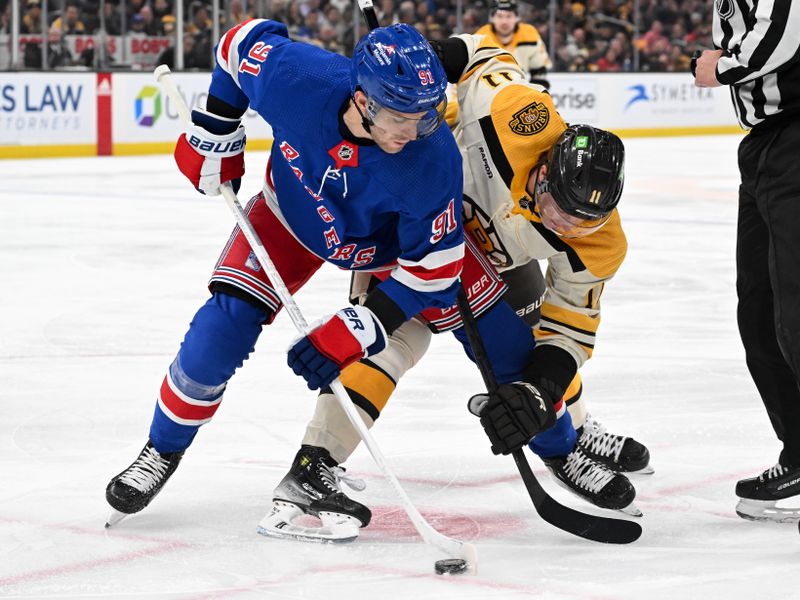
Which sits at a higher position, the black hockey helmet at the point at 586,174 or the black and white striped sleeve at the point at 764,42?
the black and white striped sleeve at the point at 764,42

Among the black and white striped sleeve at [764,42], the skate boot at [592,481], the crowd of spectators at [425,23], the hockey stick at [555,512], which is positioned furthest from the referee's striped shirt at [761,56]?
the crowd of spectators at [425,23]

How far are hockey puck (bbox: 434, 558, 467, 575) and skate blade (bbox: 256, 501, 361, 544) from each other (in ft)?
0.78

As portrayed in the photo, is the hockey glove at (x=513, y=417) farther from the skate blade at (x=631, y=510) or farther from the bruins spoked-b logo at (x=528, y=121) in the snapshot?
the bruins spoked-b logo at (x=528, y=121)

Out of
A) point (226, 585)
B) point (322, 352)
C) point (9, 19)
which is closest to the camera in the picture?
point (226, 585)

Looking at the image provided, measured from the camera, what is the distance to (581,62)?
14.7 metres

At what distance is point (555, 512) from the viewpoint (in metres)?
2.64

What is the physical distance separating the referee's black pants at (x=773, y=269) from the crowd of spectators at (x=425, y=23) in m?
9.24

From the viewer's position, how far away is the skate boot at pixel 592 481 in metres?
2.80

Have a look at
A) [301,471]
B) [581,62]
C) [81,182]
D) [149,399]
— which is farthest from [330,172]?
[581,62]

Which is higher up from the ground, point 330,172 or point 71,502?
point 330,172

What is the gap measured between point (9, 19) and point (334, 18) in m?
3.52

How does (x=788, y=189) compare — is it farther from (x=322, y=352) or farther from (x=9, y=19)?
(x=9, y=19)

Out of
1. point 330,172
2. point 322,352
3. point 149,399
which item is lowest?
point 149,399

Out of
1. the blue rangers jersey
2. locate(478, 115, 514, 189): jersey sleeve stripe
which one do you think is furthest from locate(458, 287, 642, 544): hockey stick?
locate(478, 115, 514, 189): jersey sleeve stripe
